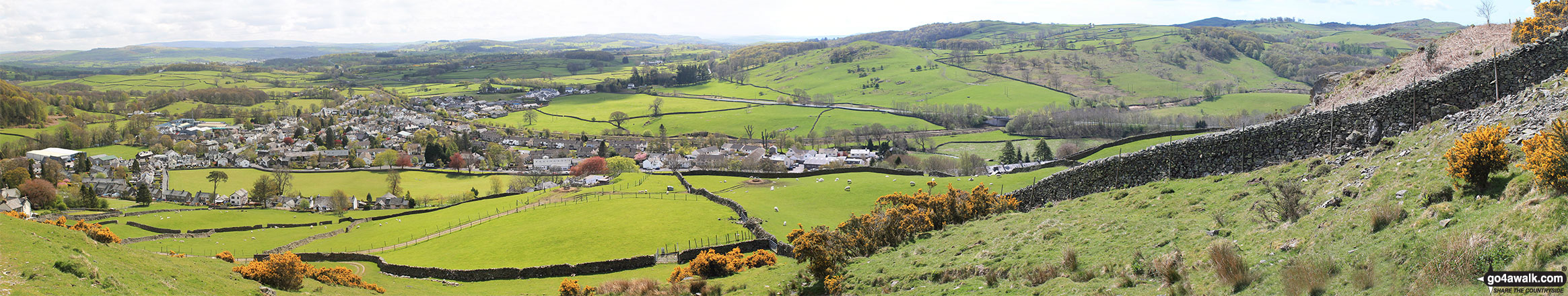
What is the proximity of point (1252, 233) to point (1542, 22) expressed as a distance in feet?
68.4

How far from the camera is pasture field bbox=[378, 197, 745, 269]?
1273 inches

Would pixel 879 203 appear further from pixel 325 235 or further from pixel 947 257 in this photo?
pixel 325 235

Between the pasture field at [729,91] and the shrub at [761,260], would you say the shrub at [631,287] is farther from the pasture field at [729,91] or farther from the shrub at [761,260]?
the pasture field at [729,91]

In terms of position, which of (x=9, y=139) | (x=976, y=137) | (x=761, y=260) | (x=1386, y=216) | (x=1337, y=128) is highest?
(x=1337, y=128)

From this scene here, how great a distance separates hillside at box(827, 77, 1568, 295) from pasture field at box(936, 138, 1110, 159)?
2823 inches

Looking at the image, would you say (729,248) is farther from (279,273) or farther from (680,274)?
(279,273)

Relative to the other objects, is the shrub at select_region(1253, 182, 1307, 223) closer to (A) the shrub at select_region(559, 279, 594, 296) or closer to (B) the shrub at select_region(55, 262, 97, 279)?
(A) the shrub at select_region(559, 279, 594, 296)

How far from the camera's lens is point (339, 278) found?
2228cm

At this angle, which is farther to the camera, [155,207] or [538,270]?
[155,207]

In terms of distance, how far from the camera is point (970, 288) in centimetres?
1406

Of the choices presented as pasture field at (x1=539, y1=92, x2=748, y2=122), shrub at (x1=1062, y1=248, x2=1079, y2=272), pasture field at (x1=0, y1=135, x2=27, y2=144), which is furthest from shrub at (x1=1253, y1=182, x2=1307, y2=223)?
pasture field at (x1=0, y1=135, x2=27, y2=144)

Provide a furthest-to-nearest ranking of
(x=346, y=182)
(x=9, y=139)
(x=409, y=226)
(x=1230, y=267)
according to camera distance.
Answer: (x=9, y=139) → (x=346, y=182) → (x=409, y=226) → (x=1230, y=267)

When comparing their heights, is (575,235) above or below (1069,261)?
below

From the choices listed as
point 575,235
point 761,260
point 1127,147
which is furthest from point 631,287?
point 1127,147
